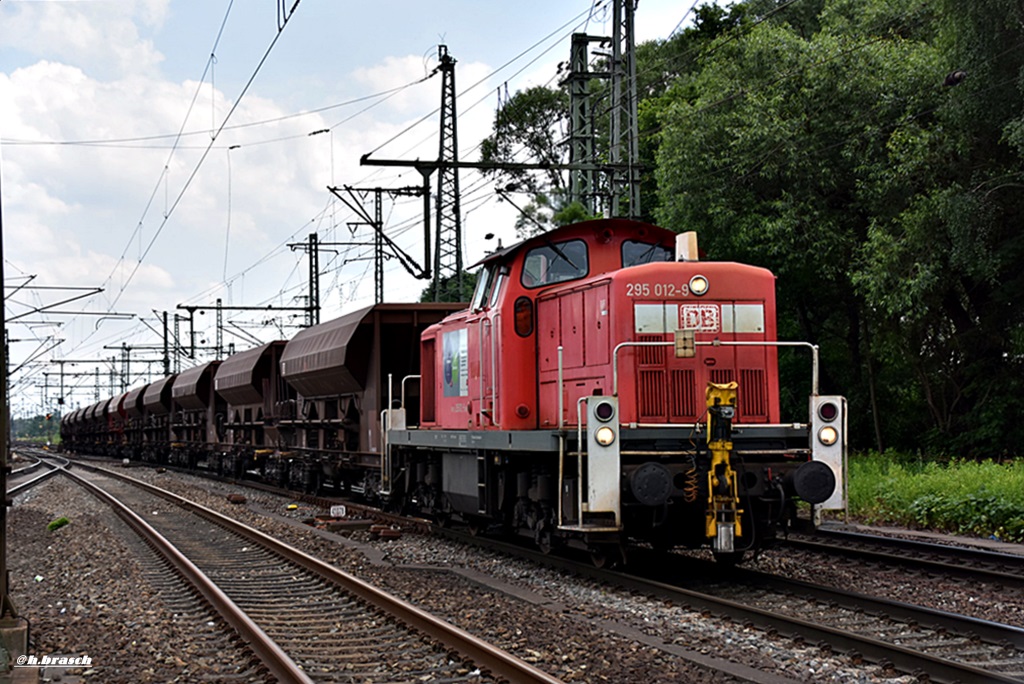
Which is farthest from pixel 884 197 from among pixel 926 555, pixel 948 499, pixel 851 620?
pixel 851 620

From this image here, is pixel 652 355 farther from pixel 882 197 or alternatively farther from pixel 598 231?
pixel 882 197

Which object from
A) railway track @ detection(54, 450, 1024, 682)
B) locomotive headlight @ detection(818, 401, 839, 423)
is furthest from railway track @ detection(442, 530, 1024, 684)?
locomotive headlight @ detection(818, 401, 839, 423)

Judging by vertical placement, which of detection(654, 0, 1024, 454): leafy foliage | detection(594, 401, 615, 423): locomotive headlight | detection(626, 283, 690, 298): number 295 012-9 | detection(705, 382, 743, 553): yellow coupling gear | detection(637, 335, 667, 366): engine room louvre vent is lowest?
detection(705, 382, 743, 553): yellow coupling gear

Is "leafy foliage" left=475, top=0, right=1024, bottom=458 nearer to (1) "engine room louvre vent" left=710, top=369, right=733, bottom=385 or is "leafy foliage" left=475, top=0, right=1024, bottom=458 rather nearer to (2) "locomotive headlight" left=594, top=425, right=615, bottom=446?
(1) "engine room louvre vent" left=710, top=369, right=733, bottom=385

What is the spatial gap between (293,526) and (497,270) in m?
6.60

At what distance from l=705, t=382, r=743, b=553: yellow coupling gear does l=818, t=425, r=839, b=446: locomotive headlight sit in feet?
3.11

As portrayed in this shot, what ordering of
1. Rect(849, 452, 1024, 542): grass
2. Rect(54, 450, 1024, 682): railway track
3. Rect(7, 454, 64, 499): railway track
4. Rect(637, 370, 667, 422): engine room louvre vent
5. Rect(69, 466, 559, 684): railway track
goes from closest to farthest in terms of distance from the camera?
Rect(54, 450, 1024, 682): railway track
Rect(69, 466, 559, 684): railway track
Rect(637, 370, 667, 422): engine room louvre vent
Rect(849, 452, 1024, 542): grass
Rect(7, 454, 64, 499): railway track

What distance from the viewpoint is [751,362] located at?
9.93 metres

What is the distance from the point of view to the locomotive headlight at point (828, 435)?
934cm

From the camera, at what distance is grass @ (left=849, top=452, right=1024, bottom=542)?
528 inches

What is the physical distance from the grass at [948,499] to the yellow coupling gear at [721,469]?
593 centimetres

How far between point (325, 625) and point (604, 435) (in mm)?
2765

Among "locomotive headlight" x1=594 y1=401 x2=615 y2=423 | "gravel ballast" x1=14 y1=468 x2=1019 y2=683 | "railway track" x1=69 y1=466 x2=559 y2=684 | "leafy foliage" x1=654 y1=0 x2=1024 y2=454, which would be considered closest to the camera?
"railway track" x1=69 y1=466 x2=559 y2=684

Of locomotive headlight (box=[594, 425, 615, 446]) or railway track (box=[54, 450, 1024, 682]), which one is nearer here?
railway track (box=[54, 450, 1024, 682])
